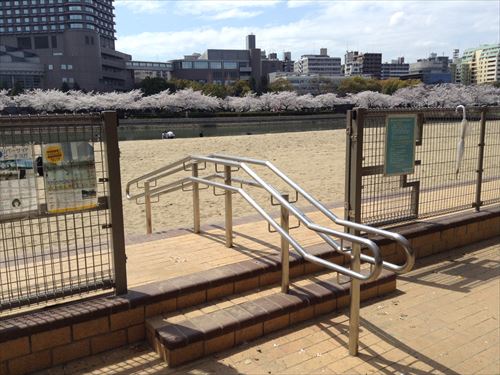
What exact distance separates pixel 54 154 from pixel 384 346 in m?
2.89

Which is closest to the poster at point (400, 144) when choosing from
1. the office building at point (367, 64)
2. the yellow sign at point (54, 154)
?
the yellow sign at point (54, 154)

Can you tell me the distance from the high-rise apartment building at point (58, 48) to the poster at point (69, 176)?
86865 mm

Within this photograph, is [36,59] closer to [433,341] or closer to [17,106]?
[17,106]

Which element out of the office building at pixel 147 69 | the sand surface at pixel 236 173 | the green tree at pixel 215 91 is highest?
the office building at pixel 147 69

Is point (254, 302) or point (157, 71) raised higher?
point (157, 71)

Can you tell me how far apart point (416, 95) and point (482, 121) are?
254 ft

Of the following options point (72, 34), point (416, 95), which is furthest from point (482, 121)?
point (72, 34)

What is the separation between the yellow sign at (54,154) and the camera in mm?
3381

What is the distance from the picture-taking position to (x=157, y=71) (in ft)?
372

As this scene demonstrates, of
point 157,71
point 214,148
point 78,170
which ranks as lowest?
Result: point 214,148

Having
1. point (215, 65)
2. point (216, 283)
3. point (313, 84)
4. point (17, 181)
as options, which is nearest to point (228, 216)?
point (216, 283)

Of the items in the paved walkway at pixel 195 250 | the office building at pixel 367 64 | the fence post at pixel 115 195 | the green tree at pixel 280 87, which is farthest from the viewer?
the office building at pixel 367 64

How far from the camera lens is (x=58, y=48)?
92062 millimetres

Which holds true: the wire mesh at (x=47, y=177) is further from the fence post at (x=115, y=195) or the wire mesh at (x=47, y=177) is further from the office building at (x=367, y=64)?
the office building at (x=367, y=64)
